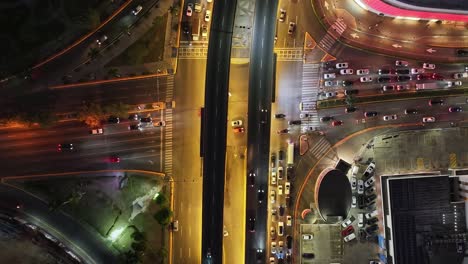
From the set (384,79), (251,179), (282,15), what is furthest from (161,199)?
(384,79)

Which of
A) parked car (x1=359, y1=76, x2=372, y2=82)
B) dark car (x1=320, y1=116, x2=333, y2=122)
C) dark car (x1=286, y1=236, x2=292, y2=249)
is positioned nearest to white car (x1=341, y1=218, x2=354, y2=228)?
dark car (x1=286, y1=236, x2=292, y2=249)

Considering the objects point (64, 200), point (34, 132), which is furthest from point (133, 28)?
point (64, 200)

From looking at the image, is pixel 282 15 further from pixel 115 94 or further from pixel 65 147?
pixel 65 147

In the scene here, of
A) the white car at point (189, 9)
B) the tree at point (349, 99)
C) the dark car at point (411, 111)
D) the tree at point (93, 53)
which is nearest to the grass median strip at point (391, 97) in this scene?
the tree at point (349, 99)

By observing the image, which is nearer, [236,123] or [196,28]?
[196,28]

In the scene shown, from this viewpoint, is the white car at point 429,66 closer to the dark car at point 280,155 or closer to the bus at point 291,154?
the bus at point 291,154
